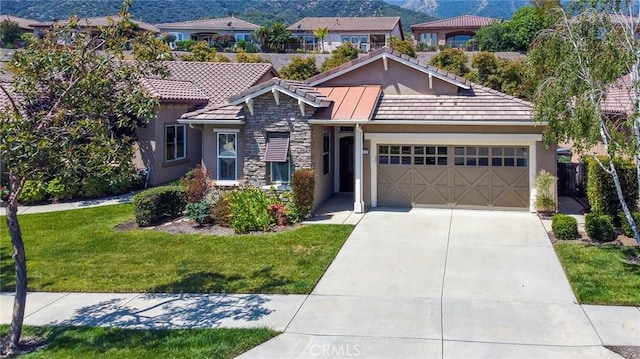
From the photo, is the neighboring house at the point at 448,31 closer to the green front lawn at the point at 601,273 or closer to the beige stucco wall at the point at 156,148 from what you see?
the beige stucco wall at the point at 156,148

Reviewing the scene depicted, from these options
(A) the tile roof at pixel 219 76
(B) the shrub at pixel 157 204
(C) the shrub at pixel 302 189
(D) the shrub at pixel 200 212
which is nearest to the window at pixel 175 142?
(A) the tile roof at pixel 219 76

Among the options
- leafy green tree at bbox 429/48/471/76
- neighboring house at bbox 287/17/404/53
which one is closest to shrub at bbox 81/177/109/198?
leafy green tree at bbox 429/48/471/76

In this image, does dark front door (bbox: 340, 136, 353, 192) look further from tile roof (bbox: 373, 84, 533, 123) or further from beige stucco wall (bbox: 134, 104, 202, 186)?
beige stucco wall (bbox: 134, 104, 202, 186)

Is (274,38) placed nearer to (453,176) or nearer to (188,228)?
(453,176)

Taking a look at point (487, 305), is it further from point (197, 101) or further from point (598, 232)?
point (197, 101)

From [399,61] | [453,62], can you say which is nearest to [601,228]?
[399,61]

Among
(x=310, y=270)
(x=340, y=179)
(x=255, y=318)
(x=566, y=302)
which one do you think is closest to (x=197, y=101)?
(x=340, y=179)
